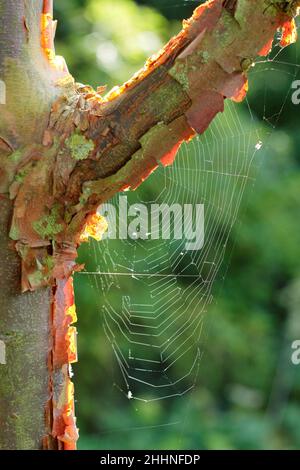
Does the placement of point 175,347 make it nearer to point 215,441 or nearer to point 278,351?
point 215,441

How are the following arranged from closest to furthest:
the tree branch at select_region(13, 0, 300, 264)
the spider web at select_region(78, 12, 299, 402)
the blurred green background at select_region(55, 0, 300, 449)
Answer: the tree branch at select_region(13, 0, 300, 264), the spider web at select_region(78, 12, 299, 402), the blurred green background at select_region(55, 0, 300, 449)

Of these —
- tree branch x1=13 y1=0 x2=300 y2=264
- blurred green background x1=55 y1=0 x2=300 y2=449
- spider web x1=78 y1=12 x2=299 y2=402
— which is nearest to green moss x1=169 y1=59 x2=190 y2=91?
tree branch x1=13 y1=0 x2=300 y2=264

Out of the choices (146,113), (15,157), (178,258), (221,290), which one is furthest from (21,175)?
(221,290)

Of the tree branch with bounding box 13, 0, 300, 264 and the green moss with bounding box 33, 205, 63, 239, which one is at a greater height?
the tree branch with bounding box 13, 0, 300, 264

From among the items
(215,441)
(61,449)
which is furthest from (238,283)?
(61,449)

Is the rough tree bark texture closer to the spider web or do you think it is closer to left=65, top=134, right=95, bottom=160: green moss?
left=65, top=134, right=95, bottom=160: green moss

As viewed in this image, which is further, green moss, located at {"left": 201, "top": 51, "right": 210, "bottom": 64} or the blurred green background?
the blurred green background
